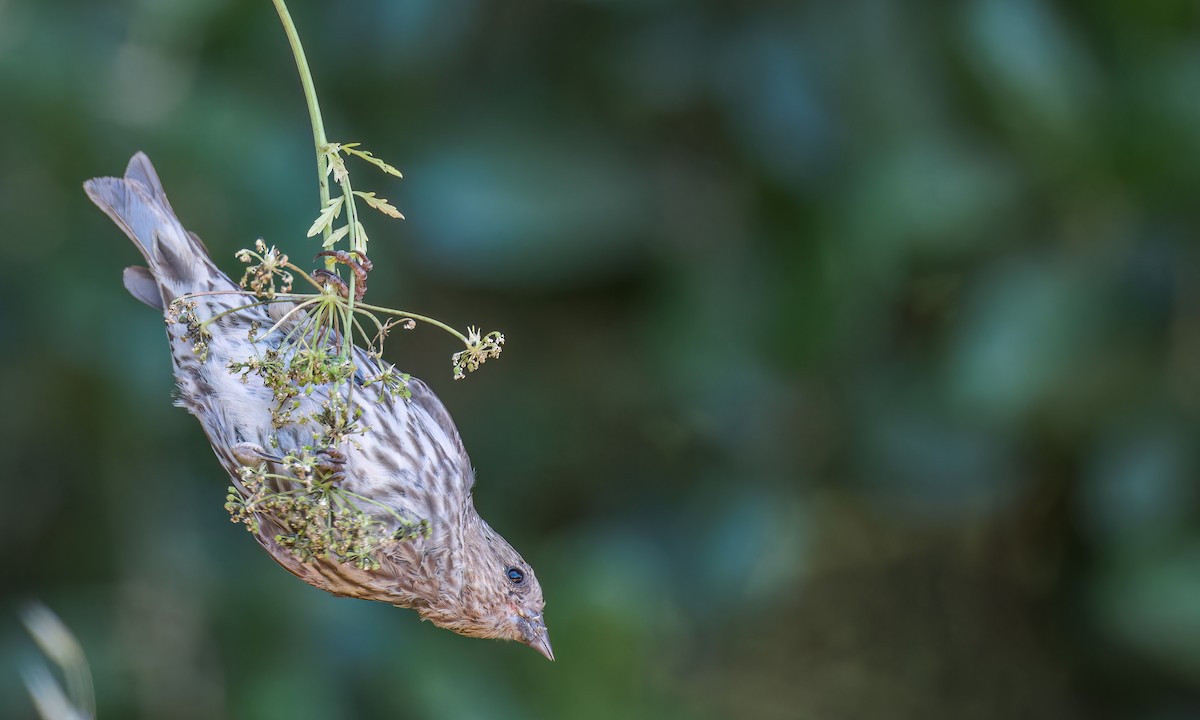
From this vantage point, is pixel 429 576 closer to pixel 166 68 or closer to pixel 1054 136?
pixel 166 68

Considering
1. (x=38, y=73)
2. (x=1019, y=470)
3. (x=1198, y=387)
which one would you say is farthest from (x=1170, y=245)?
(x=38, y=73)

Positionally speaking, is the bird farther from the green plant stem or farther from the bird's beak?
the green plant stem

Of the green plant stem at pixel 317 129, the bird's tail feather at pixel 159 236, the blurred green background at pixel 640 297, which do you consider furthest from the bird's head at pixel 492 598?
the blurred green background at pixel 640 297

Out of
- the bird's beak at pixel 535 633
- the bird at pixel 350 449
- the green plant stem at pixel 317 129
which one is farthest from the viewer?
the bird's beak at pixel 535 633

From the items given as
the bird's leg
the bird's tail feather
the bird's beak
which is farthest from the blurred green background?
the bird's leg

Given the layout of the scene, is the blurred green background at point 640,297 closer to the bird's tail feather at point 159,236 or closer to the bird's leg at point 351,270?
the bird's tail feather at point 159,236
